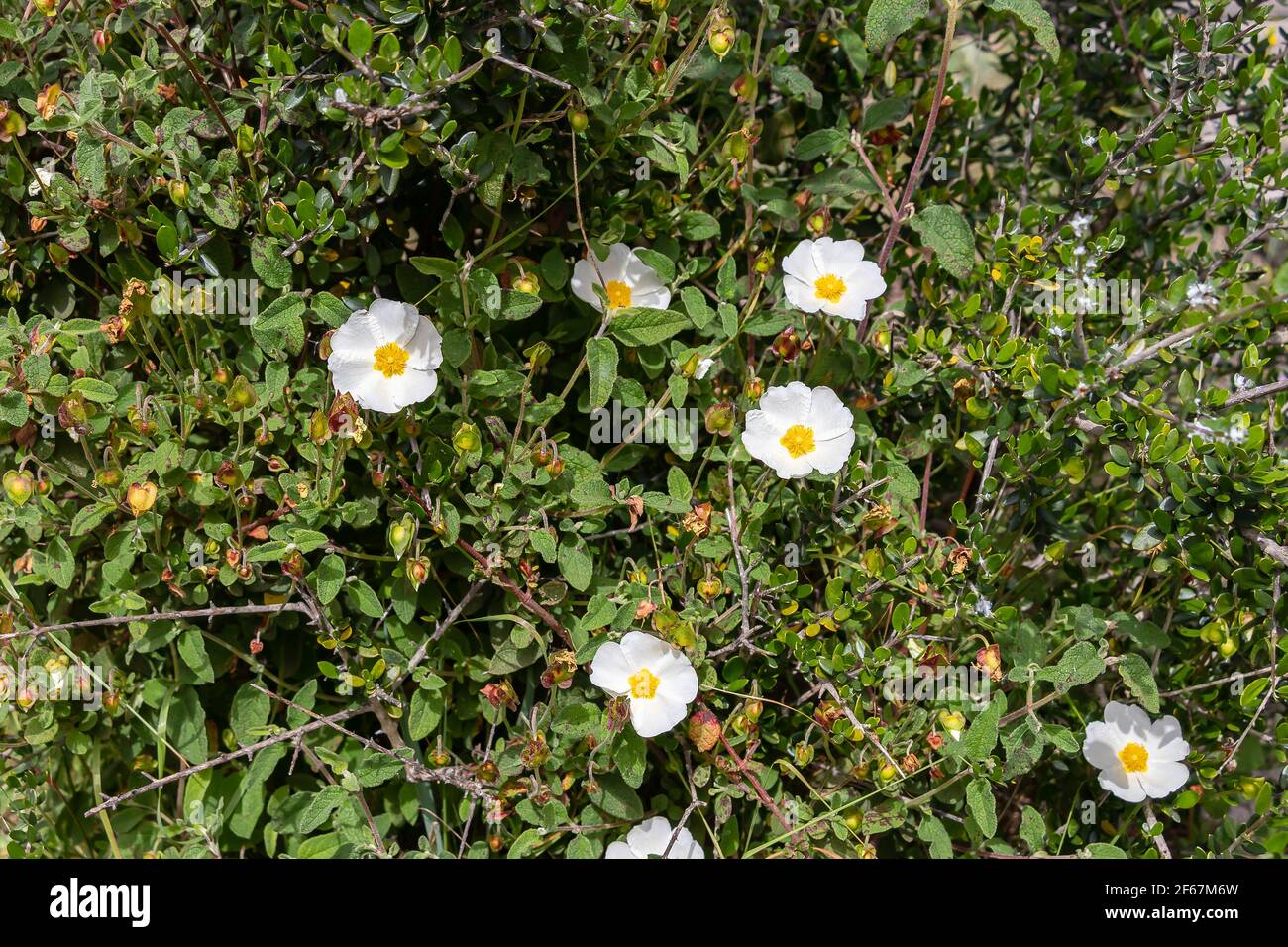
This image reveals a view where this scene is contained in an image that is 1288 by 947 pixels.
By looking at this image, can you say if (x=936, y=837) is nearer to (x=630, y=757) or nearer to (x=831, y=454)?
(x=630, y=757)

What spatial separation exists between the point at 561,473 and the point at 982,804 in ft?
2.73

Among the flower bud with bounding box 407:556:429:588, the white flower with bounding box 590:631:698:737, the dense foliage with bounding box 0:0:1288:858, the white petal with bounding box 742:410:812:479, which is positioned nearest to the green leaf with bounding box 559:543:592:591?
the dense foliage with bounding box 0:0:1288:858

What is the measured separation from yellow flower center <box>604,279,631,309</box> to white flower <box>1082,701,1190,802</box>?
1.05m

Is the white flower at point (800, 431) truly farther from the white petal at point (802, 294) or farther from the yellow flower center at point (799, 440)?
the white petal at point (802, 294)

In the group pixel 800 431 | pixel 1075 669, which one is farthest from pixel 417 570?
pixel 1075 669

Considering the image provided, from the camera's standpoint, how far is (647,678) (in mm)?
1630

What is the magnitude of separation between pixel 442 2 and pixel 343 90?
233mm

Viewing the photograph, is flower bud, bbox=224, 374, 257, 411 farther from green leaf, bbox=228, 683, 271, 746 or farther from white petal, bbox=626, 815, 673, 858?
white petal, bbox=626, 815, 673, 858

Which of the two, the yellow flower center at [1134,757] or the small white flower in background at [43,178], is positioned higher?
the small white flower in background at [43,178]

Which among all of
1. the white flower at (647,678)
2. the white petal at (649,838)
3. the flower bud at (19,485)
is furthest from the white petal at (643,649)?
the flower bud at (19,485)

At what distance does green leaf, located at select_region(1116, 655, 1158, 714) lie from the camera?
5.51 ft

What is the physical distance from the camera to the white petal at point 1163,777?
66.6 inches

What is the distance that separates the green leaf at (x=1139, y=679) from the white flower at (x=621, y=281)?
96 cm

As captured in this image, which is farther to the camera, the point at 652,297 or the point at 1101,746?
the point at 652,297
